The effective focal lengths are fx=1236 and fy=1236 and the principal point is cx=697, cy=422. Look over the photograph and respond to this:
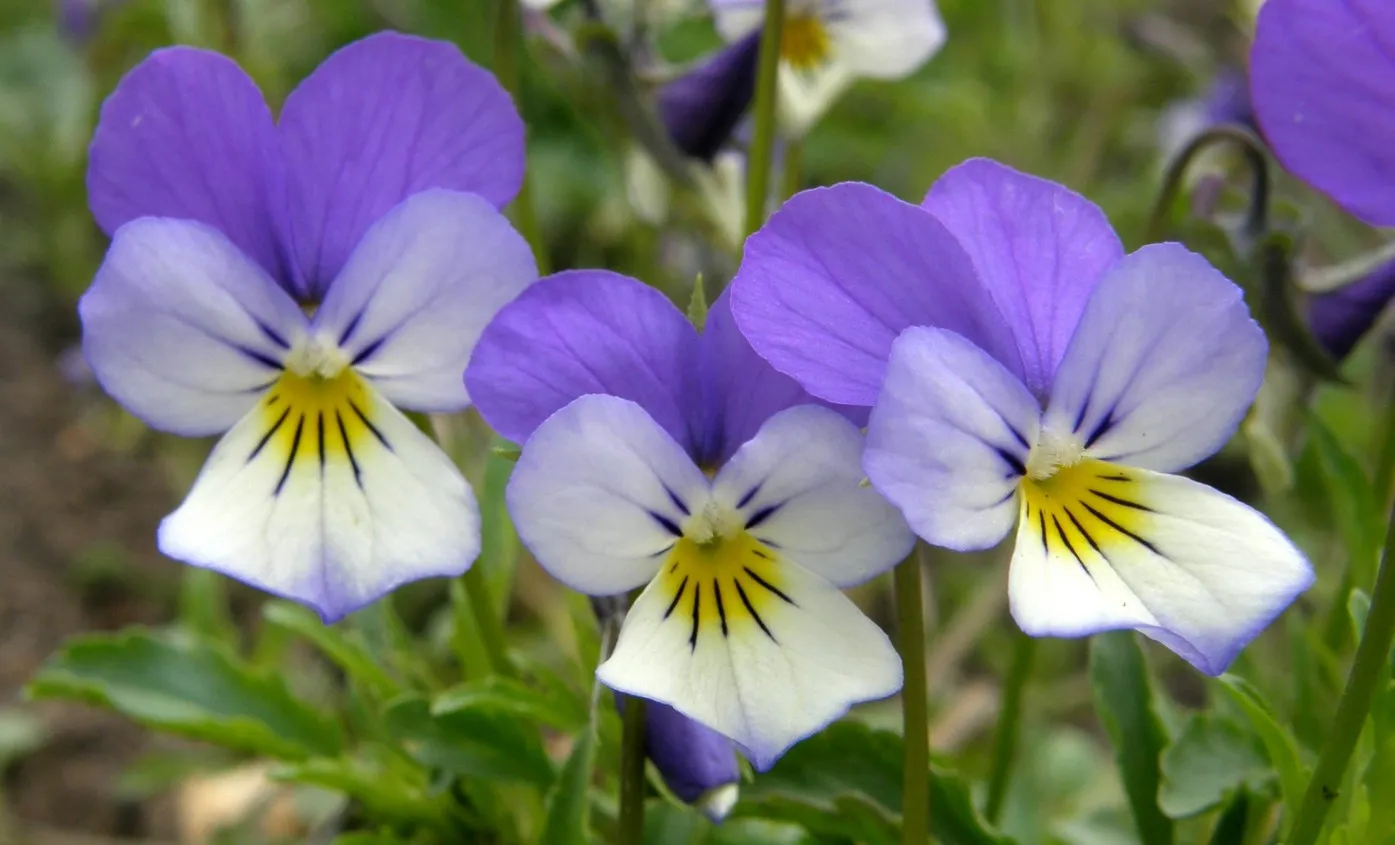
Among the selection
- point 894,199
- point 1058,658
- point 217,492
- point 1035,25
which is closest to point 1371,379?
point 1058,658

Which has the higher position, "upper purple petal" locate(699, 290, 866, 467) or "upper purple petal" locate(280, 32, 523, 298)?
"upper purple petal" locate(280, 32, 523, 298)

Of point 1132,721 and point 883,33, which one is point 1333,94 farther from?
point 883,33

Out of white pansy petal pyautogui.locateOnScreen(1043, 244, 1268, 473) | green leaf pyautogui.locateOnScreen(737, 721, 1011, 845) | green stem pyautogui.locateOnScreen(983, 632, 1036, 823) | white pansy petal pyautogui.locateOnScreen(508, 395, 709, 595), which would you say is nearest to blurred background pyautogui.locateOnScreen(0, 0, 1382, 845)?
green stem pyautogui.locateOnScreen(983, 632, 1036, 823)

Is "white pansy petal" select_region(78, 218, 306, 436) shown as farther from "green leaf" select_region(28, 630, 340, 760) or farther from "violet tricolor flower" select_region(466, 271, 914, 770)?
"green leaf" select_region(28, 630, 340, 760)

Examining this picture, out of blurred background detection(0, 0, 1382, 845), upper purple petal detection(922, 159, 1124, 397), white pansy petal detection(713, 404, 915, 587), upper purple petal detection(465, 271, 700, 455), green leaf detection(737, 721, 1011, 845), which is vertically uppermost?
upper purple petal detection(922, 159, 1124, 397)

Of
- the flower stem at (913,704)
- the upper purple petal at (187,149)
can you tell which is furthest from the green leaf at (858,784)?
the upper purple petal at (187,149)

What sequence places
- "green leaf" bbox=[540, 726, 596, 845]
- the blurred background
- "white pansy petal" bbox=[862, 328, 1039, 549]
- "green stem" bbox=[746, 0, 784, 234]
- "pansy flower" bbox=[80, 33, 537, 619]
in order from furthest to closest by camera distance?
1. the blurred background
2. "green stem" bbox=[746, 0, 784, 234]
3. "green leaf" bbox=[540, 726, 596, 845]
4. "pansy flower" bbox=[80, 33, 537, 619]
5. "white pansy petal" bbox=[862, 328, 1039, 549]

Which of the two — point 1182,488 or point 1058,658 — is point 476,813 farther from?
point 1058,658
